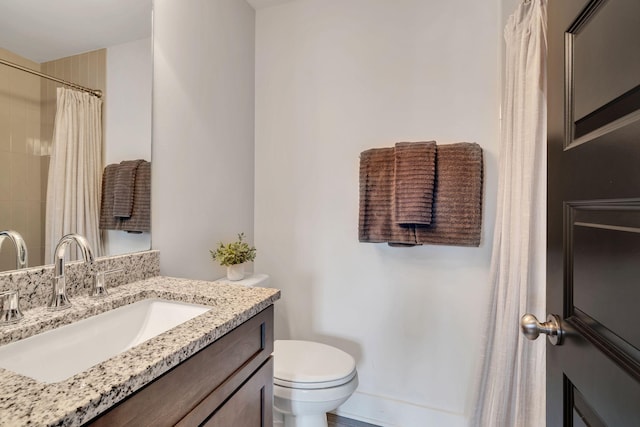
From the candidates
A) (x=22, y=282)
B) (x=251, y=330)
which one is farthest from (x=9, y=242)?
(x=251, y=330)

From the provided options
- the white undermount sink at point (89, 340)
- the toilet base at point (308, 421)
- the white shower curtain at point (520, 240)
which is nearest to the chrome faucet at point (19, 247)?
the white undermount sink at point (89, 340)

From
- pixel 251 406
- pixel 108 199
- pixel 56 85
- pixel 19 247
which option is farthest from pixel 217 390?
pixel 56 85

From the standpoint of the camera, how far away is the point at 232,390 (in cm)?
78

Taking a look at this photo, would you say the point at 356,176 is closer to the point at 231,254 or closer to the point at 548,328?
the point at 231,254

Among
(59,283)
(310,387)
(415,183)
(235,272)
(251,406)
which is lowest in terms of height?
(310,387)

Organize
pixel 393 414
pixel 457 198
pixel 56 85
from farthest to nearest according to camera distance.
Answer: pixel 393 414 → pixel 457 198 → pixel 56 85

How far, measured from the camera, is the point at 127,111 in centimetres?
117

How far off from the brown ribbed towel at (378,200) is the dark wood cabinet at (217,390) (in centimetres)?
77

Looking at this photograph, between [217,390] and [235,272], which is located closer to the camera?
[217,390]

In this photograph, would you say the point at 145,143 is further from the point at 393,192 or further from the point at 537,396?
the point at 537,396

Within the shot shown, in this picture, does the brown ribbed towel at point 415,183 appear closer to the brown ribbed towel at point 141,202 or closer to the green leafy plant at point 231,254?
the green leafy plant at point 231,254

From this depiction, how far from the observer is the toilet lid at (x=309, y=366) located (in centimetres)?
125

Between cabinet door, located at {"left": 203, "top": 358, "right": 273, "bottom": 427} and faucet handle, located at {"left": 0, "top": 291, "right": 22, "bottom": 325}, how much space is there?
0.53 metres

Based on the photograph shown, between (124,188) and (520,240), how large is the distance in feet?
4.97
